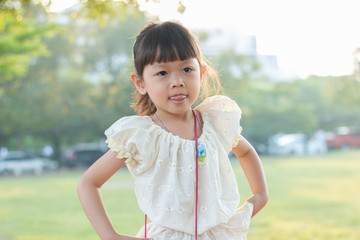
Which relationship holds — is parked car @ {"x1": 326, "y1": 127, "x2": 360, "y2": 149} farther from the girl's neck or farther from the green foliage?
the girl's neck

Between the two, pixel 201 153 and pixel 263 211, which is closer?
pixel 201 153

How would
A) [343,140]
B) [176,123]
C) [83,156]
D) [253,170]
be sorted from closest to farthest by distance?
[176,123], [253,170], [83,156], [343,140]

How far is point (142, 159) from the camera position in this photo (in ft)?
4.76

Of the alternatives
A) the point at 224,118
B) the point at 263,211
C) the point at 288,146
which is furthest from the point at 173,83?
the point at 288,146

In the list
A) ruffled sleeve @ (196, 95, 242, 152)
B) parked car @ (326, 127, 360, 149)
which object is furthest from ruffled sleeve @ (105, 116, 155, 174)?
parked car @ (326, 127, 360, 149)

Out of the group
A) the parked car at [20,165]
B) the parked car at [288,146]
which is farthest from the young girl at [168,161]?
the parked car at [288,146]

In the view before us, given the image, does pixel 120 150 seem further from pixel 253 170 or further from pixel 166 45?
pixel 253 170

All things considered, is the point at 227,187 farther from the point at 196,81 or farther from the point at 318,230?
the point at 318,230

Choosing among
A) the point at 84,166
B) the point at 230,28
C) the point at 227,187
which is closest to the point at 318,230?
the point at 227,187

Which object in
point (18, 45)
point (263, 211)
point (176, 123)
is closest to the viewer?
point (176, 123)

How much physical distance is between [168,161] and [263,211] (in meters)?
6.42

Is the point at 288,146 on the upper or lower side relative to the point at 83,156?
lower

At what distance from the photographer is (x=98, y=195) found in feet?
4.74

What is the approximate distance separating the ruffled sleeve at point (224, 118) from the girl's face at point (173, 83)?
0.16m
